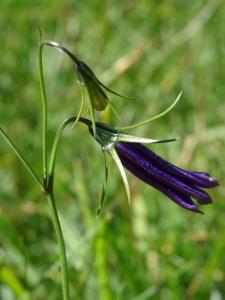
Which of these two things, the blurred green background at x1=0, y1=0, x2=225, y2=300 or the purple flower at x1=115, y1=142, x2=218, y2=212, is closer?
the purple flower at x1=115, y1=142, x2=218, y2=212

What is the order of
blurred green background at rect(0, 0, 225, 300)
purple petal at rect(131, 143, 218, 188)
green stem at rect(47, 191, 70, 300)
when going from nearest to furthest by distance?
green stem at rect(47, 191, 70, 300), purple petal at rect(131, 143, 218, 188), blurred green background at rect(0, 0, 225, 300)

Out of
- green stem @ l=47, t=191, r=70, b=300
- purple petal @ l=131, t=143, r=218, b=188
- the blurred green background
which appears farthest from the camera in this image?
the blurred green background

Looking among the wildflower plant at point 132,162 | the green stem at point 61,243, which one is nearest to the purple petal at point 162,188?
the wildflower plant at point 132,162

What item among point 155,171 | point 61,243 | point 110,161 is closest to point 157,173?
point 155,171

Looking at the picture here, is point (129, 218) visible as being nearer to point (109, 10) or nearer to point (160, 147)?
point (160, 147)

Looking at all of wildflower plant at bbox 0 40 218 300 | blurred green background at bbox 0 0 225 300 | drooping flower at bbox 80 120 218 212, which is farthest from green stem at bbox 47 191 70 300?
blurred green background at bbox 0 0 225 300

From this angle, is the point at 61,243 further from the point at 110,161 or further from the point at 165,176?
the point at 110,161

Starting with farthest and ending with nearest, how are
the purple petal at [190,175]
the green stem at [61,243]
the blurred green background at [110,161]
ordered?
the blurred green background at [110,161] < the purple petal at [190,175] < the green stem at [61,243]

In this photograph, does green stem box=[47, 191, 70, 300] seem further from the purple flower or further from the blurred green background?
the blurred green background

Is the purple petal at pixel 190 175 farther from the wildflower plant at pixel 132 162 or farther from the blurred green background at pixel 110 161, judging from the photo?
the blurred green background at pixel 110 161
